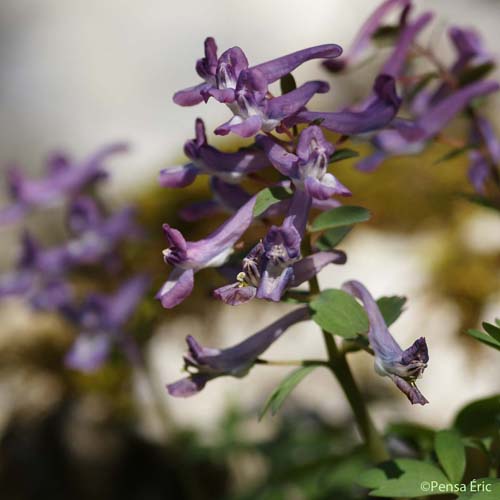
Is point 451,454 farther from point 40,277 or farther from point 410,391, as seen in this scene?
point 40,277

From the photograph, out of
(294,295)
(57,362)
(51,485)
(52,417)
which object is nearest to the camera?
(294,295)

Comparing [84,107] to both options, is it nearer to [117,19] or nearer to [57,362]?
[117,19]

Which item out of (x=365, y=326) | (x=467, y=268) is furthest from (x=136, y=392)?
(x=365, y=326)

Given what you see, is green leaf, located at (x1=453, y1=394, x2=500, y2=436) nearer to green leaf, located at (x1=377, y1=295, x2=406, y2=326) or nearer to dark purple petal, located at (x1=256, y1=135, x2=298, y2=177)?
green leaf, located at (x1=377, y1=295, x2=406, y2=326)

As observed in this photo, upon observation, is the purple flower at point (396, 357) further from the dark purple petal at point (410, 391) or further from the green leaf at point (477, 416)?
the green leaf at point (477, 416)

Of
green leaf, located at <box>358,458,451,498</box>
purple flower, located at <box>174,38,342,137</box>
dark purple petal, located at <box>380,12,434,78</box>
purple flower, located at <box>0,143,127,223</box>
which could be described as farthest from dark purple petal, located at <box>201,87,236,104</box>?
purple flower, located at <box>0,143,127,223</box>

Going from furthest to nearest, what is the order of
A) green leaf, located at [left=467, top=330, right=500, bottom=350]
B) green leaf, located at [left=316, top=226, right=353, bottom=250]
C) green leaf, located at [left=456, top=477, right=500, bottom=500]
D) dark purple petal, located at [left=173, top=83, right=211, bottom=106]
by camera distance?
green leaf, located at [left=316, top=226, right=353, bottom=250] < dark purple petal, located at [left=173, top=83, right=211, bottom=106] < green leaf, located at [left=467, top=330, right=500, bottom=350] < green leaf, located at [left=456, top=477, right=500, bottom=500]
